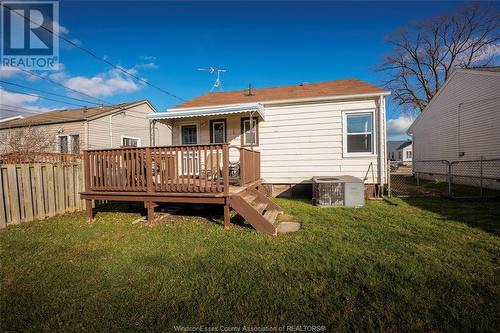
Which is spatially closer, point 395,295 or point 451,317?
point 451,317

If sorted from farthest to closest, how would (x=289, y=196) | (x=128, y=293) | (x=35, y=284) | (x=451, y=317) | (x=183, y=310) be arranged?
(x=289, y=196)
(x=35, y=284)
(x=128, y=293)
(x=183, y=310)
(x=451, y=317)

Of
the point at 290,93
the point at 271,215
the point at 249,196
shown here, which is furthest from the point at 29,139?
the point at 271,215

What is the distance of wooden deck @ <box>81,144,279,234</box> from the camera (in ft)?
17.2

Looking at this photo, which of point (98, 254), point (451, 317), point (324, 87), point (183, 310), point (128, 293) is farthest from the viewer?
point (324, 87)

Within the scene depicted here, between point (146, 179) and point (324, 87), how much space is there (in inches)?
313

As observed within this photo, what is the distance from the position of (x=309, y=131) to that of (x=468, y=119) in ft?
29.7

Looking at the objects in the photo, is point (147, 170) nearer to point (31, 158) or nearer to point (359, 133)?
point (31, 158)

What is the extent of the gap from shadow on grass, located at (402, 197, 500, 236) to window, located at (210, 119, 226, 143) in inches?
270

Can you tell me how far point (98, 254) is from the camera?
13.1ft

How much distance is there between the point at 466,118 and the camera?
12.1 meters

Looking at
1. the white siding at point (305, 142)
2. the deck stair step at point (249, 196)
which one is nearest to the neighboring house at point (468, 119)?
the white siding at point (305, 142)

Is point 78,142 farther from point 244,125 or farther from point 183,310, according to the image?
point 183,310

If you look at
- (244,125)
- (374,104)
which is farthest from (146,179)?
(374,104)

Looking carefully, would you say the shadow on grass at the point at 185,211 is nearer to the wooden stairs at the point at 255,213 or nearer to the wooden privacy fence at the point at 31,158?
the wooden stairs at the point at 255,213
